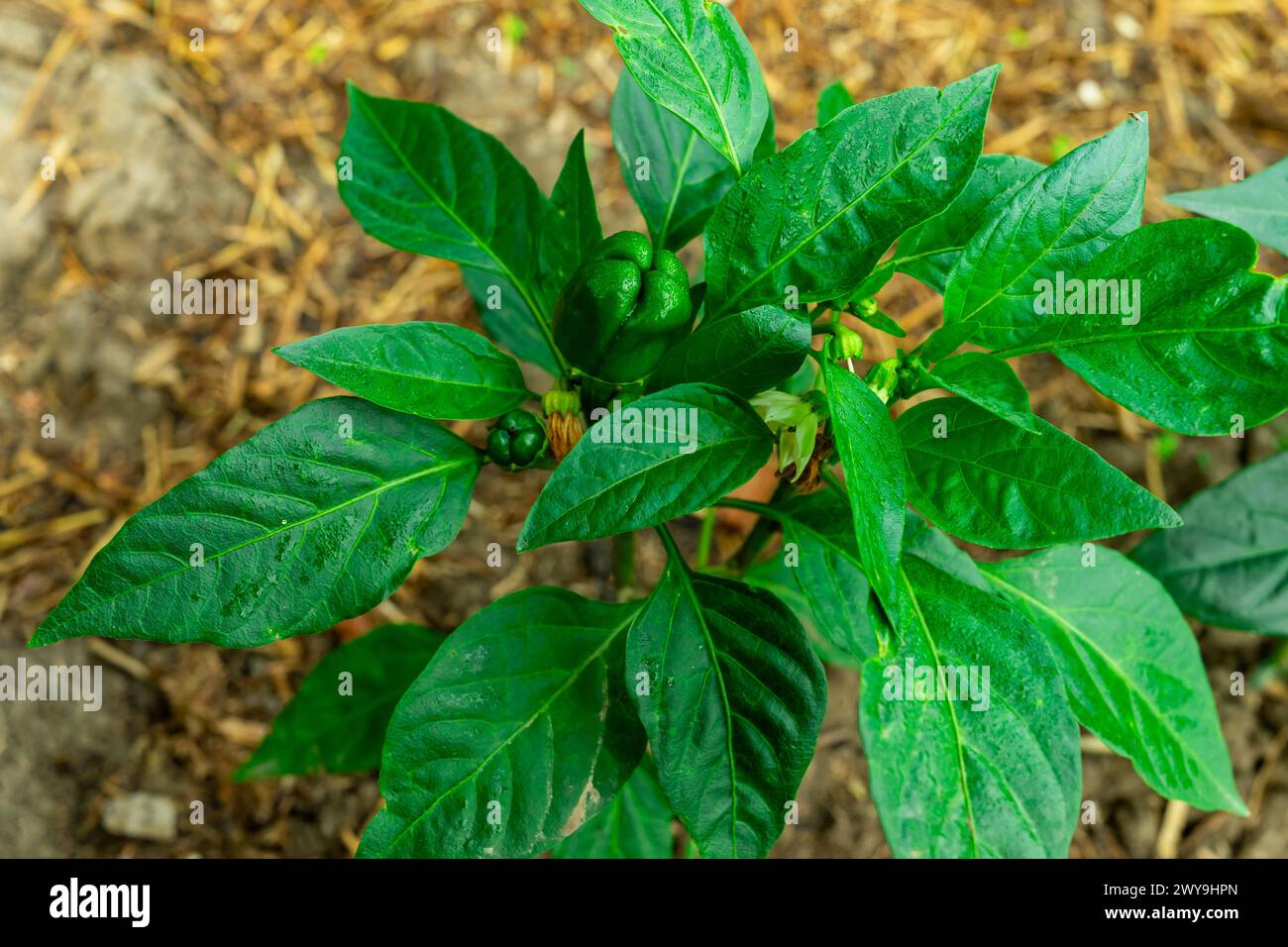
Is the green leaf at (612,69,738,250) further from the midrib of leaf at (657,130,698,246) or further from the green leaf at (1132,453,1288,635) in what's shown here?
the green leaf at (1132,453,1288,635)

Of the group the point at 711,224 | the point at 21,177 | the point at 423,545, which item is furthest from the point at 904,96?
the point at 21,177

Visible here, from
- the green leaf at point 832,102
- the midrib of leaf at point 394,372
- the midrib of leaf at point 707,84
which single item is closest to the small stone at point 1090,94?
the green leaf at point 832,102

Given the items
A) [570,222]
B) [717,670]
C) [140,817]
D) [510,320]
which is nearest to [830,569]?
[717,670]

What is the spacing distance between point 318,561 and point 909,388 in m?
0.69

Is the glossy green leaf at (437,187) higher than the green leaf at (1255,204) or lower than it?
higher

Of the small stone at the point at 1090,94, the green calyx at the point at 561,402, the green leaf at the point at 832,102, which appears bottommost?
the green calyx at the point at 561,402

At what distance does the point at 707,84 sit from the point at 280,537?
684mm

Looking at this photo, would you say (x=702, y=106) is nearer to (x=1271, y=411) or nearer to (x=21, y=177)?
(x=1271, y=411)

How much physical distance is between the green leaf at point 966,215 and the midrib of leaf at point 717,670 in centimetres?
44

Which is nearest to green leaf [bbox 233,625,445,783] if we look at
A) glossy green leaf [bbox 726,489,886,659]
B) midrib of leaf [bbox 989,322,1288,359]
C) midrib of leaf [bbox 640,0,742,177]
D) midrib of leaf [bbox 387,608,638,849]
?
midrib of leaf [bbox 387,608,638,849]

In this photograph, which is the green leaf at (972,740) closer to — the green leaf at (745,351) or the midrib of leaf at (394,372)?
the green leaf at (745,351)

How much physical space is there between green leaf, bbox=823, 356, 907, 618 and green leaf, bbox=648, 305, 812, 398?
5 cm

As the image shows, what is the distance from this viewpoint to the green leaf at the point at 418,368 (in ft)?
3.43
